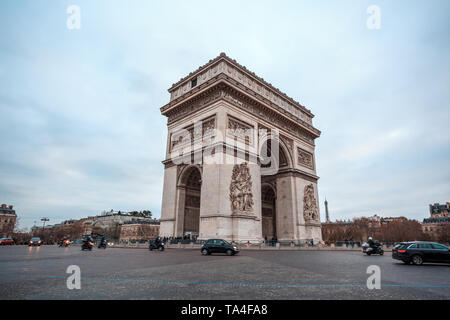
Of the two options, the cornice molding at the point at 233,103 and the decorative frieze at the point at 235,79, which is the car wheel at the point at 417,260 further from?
the decorative frieze at the point at 235,79

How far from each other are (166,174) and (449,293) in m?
24.3

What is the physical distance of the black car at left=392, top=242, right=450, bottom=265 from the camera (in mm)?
10242

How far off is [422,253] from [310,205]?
63.5ft

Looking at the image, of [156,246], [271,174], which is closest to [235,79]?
[271,174]

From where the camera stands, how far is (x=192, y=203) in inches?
1032

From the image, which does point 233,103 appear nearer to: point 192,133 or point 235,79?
point 235,79

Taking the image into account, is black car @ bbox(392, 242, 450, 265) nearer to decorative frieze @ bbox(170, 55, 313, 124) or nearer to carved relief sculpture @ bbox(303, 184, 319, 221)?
carved relief sculpture @ bbox(303, 184, 319, 221)

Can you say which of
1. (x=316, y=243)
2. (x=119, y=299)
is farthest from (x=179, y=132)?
(x=119, y=299)

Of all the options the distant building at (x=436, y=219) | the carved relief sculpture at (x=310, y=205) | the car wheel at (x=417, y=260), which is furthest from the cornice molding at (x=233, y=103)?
the distant building at (x=436, y=219)

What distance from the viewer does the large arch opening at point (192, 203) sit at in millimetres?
25084

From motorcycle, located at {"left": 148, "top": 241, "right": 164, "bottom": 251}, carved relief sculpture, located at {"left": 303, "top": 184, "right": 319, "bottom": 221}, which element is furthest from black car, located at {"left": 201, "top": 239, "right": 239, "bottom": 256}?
carved relief sculpture, located at {"left": 303, "top": 184, "right": 319, "bottom": 221}

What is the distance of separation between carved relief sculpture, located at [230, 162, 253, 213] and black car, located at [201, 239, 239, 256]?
5.89 metres

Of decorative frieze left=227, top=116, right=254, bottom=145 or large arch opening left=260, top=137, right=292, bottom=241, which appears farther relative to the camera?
large arch opening left=260, top=137, right=292, bottom=241

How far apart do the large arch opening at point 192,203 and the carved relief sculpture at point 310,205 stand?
12.1 metres
